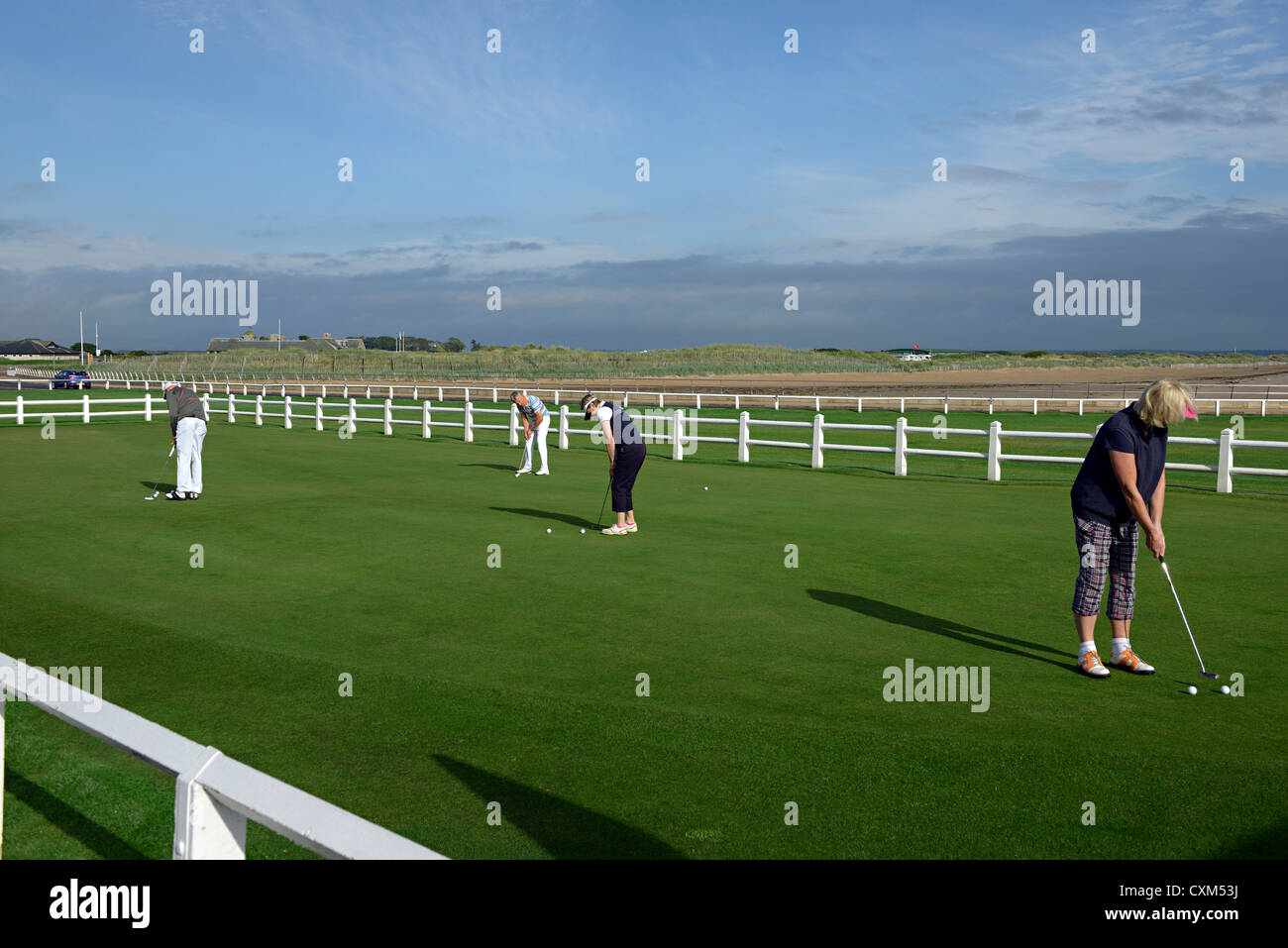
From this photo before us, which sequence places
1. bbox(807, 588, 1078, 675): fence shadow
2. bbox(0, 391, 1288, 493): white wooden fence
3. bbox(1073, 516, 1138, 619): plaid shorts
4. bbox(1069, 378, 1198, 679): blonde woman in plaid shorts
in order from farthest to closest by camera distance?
bbox(0, 391, 1288, 493): white wooden fence, bbox(807, 588, 1078, 675): fence shadow, bbox(1073, 516, 1138, 619): plaid shorts, bbox(1069, 378, 1198, 679): blonde woman in plaid shorts

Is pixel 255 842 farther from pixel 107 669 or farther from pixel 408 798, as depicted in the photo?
pixel 107 669

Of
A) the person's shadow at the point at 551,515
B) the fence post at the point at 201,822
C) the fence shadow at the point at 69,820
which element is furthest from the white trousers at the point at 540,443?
the fence post at the point at 201,822

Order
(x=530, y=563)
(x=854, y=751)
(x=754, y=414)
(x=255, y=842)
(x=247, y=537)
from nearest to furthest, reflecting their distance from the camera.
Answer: (x=255, y=842) → (x=854, y=751) → (x=530, y=563) → (x=247, y=537) → (x=754, y=414)

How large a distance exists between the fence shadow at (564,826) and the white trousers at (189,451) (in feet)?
41.6

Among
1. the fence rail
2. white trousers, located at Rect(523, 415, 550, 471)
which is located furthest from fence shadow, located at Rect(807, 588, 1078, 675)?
the fence rail

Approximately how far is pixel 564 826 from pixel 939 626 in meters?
4.77

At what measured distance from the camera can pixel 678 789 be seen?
16.8 feet

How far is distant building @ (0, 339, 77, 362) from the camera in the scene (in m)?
168

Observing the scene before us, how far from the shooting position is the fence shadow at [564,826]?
4.45 metres

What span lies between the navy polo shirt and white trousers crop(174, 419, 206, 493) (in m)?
13.5

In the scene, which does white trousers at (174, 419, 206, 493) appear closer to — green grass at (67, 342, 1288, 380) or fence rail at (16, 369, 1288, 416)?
fence rail at (16, 369, 1288, 416)

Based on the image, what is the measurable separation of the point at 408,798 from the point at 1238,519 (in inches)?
529

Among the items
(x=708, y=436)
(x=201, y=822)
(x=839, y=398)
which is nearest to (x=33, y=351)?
(x=839, y=398)
